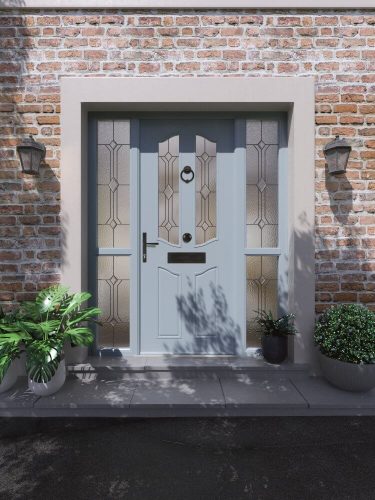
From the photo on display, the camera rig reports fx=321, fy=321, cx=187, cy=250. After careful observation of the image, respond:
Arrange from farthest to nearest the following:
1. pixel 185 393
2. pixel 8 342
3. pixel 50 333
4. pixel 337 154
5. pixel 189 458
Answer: pixel 337 154
pixel 185 393
pixel 50 333
pixel 8 342
pixel 189 458

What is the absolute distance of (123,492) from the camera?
6.81 ft

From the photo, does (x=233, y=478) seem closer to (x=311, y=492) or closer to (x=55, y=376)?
(x=311, y=492)

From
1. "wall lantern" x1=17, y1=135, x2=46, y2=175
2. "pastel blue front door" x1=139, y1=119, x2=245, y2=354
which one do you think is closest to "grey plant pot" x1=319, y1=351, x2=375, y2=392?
"pastel blue front door" x1=139, y1=119, x2=245, y2=354

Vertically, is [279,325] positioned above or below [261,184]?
below

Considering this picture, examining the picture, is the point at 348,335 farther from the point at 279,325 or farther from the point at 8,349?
the point at 8,349

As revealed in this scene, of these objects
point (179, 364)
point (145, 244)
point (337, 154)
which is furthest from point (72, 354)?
point (337, 154)

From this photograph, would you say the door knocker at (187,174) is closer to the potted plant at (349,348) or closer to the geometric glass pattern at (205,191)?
the geometric glass pattern at (205,191)

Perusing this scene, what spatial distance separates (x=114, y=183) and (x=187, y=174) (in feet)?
2.89

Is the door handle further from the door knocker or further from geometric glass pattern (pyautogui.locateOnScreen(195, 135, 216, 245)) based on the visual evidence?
the door knocker

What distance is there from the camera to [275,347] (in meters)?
3.53

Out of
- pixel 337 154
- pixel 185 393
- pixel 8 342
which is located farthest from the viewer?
pixel 337 154

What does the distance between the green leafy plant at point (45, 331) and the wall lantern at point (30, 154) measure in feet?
4.30

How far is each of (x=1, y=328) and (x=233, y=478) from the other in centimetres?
239

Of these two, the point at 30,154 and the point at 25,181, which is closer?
the point at 30,154
